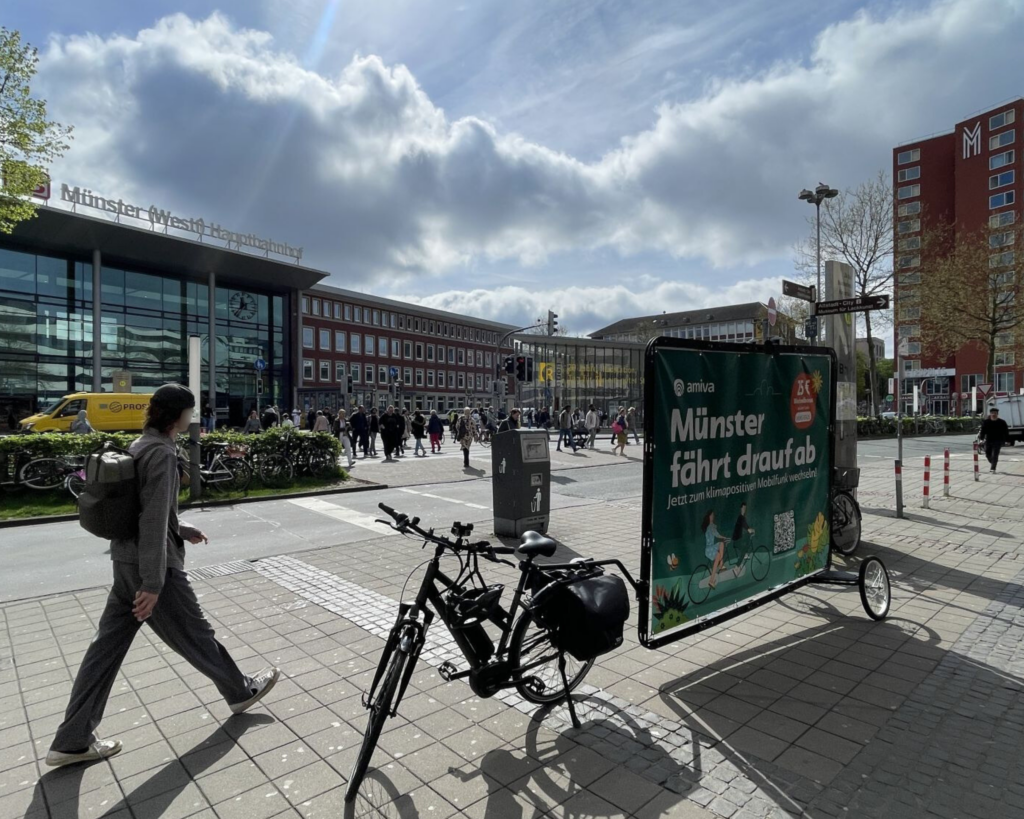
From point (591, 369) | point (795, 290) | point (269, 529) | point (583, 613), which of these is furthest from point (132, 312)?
point (583, 613)

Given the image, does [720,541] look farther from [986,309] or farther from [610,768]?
[986,309]

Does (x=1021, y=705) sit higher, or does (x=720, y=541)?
(x=720, y=541)

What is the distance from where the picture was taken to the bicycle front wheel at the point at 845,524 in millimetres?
6910

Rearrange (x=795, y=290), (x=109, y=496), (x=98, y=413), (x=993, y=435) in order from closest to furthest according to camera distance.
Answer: (x=109, y=496), (x=795, y=290), (x=993, y=435), (x=98, y=413)

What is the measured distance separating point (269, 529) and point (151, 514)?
6.59 metres

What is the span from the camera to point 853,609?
5398 millimetres

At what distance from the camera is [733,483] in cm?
423

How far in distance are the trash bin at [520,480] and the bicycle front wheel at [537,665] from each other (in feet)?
15.5

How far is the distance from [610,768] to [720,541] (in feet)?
5.41

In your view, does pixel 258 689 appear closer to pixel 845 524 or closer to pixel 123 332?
pixel 845 524

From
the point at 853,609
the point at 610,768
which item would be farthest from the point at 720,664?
the point at 853,609

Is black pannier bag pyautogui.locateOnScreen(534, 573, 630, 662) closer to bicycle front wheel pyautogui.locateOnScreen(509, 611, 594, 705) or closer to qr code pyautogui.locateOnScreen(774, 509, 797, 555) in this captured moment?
bicycle front wheel pyautogui.locateOnScreen(509, 611, 594, 705)

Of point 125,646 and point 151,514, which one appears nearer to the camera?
point 151,514

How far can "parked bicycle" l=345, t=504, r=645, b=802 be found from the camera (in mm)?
2902
